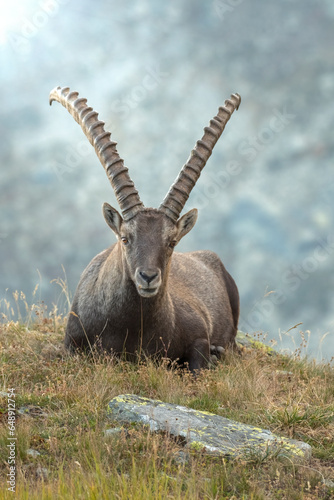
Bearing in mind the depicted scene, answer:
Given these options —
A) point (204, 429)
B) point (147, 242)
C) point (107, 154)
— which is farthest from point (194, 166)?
point (204, 429)

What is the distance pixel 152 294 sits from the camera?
26.3ft

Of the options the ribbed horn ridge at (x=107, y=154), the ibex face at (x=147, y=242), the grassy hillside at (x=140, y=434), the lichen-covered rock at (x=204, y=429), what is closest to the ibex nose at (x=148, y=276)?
the ibex face at (x=147, y=242)

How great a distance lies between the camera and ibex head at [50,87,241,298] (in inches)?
321

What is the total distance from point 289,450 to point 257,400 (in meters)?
1.56

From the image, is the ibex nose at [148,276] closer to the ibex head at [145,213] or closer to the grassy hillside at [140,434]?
the ibex head at [145,213]

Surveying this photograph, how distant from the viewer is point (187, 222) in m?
9.08

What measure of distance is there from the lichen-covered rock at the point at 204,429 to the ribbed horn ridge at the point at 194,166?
10.4 ft

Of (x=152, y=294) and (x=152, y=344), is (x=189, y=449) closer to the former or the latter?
(x=152, y=294)

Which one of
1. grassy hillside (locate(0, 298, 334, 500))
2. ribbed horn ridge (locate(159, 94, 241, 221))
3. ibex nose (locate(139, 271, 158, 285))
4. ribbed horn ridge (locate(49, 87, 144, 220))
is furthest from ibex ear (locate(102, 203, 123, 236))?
grassy hillside (locate(0, 298, 334, 500))

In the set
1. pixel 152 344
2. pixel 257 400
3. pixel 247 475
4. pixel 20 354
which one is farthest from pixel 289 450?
pixel 20 354

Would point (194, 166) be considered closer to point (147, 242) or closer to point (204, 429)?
point (147, 242)

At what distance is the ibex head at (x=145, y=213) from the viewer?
8.16 m

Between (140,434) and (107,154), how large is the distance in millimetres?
4814

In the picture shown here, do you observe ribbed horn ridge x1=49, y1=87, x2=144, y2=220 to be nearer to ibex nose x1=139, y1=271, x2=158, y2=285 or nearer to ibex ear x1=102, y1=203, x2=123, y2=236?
ibex ear x1=102, y1=203, x2=123, y2=236
